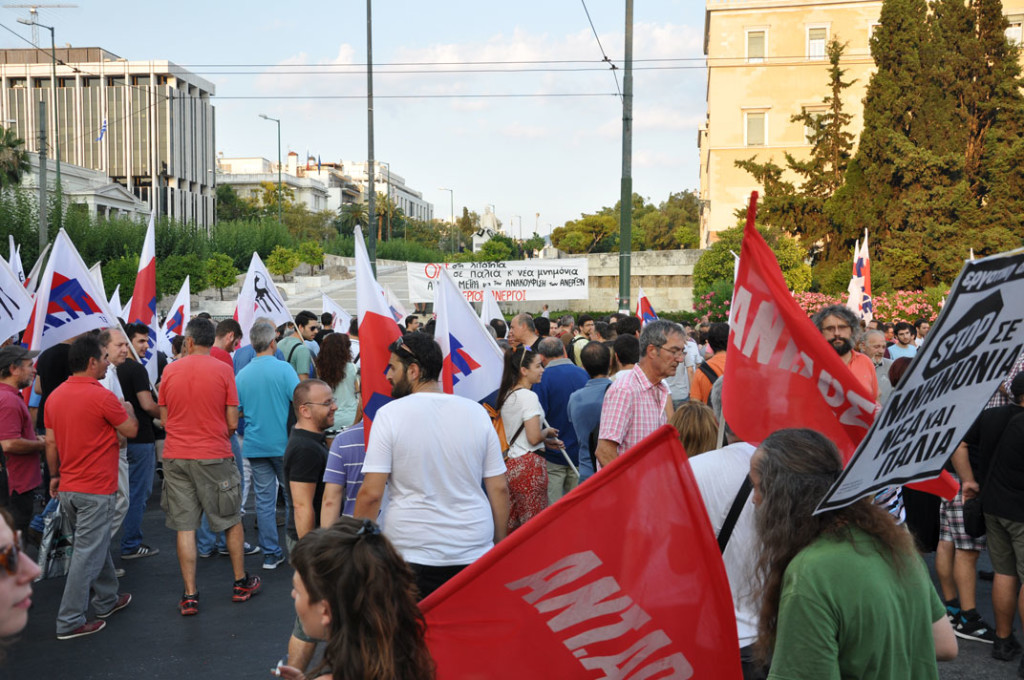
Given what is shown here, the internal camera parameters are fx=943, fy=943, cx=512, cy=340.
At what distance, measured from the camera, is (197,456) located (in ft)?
20.7

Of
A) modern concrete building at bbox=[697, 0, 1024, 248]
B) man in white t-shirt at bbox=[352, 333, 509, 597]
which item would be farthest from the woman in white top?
modern concrete building at bbox=[697, 0, 1024, 248]

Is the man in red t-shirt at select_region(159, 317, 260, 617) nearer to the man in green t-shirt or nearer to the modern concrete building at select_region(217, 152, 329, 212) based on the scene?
the man in green t-shirt

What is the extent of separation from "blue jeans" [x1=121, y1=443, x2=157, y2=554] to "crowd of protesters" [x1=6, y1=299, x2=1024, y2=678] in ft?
0.07

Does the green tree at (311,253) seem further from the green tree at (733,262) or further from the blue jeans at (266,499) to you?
the blue jeans at (266,499)

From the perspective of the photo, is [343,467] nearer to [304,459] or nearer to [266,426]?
[304,459]

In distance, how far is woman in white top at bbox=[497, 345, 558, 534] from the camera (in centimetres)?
552

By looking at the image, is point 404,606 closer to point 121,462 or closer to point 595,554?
point 595,554

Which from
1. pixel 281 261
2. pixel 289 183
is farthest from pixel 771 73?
pixel 289 183

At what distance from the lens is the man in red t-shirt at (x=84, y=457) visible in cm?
576

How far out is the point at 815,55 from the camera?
147 ft

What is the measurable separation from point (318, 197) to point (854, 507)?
439 feet

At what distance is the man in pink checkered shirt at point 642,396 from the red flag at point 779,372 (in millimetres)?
1457

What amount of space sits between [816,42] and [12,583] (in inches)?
1882

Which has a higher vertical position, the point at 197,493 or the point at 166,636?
the point at 197,493
